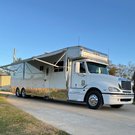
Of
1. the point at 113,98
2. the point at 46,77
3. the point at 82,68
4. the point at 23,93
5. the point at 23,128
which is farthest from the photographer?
the point at 23,93

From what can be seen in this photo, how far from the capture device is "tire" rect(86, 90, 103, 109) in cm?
1190

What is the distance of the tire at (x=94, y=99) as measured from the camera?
469 inches

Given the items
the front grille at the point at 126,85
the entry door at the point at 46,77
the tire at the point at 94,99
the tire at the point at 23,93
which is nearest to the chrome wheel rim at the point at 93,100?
the tire at the point at 94,99

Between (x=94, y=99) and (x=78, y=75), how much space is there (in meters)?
1.74

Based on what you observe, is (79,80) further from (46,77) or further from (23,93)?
(23,93)

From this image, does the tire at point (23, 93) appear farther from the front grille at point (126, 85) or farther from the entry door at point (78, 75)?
the front grille at point (126, 85)

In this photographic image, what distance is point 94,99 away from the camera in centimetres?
1211

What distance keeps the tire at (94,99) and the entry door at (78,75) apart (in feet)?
2.38

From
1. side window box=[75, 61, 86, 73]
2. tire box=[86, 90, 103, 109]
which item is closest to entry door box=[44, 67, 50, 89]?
side window box=[75, 61, 86, 73]

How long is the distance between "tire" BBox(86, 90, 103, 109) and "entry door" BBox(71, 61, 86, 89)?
2.38ft

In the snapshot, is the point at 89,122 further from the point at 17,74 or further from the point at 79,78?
the point at 17,74

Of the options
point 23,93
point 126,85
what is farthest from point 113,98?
point 23,93

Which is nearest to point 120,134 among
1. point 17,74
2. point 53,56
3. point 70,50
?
point 70,50

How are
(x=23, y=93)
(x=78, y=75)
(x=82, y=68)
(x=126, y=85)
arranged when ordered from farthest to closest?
1. (x=23, y=93)
2. (x=78, y=75)
3. (x=82, y=68)
4. (x=126, y=85)
